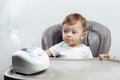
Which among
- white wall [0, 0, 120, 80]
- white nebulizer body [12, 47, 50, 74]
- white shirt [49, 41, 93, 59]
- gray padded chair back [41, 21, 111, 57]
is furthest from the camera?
white wall [0, 0, 120, 80]

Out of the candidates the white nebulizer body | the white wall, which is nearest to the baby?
the white wall

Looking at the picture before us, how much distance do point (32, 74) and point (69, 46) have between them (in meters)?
0.69

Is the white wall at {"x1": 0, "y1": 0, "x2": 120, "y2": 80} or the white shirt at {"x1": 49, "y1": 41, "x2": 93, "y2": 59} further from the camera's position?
the white wall at {"x1": 0, "y1": 0, "x2": 120, "y2": 80}

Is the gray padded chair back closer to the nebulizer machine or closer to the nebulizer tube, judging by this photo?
the nebulizer tube

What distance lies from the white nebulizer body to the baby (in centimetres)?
60

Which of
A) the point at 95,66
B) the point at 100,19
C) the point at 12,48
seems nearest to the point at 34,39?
the point at 12,48

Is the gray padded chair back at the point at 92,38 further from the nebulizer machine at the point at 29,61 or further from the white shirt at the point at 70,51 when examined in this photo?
the nebulizer machine at the point at 29,61

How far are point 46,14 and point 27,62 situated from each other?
1260mm

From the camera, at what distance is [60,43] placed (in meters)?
1.82

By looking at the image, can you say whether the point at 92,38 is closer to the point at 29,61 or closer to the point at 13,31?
the point at 13,31

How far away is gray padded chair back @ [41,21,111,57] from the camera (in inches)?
72.7

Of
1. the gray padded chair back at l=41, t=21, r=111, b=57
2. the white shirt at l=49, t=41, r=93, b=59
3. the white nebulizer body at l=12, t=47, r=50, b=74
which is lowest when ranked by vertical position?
the white shirt at l=49, t=41, r=93, b=59

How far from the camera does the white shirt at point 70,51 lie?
1.71 metres

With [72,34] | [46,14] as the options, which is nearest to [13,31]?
[46,14]
